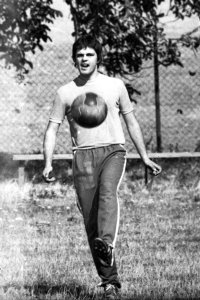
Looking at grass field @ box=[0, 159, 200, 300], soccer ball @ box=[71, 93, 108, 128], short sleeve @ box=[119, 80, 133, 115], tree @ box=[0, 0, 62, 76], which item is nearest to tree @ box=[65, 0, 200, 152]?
tree @ box=[0, 0, 62, 76]

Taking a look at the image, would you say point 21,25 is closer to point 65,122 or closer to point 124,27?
point 124,27

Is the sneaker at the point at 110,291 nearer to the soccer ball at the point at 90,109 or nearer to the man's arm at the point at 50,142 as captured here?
the man's arm at the point at 50,142

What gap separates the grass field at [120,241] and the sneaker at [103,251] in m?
0.27

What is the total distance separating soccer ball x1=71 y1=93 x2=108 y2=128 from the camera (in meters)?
4.64

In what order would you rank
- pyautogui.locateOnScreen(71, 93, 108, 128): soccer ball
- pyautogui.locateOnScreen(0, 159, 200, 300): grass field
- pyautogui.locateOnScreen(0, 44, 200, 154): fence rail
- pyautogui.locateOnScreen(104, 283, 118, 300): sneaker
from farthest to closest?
1. pyautogui.locateOnScreen(0, 44, 200, 154): fence rail
2. pyautogui.locateOnScreen(0, 159, 200, 300): grass field
3. pyautogui.locateOnScreen(71, 93, 108, 128): soccer ball
4. pyautogui.locateOnScreen(104, 283, 118, 300): sneaker

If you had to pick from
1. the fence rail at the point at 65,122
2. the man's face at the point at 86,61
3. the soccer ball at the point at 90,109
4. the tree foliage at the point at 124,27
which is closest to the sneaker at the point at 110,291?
the soccer ball at the point at 90,109

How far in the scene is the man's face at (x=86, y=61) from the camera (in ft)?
15.4

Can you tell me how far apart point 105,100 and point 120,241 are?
7.93 ft

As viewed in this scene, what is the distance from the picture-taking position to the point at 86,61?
15.4ft

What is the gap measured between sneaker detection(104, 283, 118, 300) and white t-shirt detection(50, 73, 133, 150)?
887 millimetres

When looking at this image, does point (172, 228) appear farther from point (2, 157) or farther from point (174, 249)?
point (2, 157)

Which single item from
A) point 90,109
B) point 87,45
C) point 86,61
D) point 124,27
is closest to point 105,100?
point 90,109

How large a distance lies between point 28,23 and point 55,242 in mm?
3985

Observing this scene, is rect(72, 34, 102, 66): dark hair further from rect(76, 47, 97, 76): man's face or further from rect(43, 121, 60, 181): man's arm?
rect(43, 121, 60, 181): man's arm
